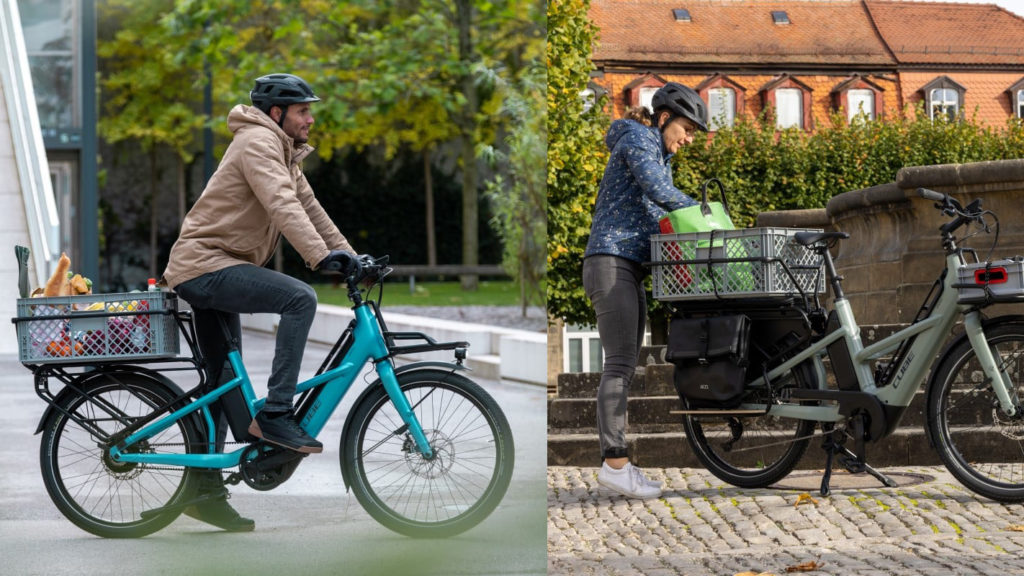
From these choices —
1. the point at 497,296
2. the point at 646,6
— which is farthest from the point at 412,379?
the point at 646,6

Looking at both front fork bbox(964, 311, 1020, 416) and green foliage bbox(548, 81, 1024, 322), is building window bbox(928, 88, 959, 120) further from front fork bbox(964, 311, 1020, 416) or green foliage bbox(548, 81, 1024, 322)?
front fork bbox(964, 311, 1020, 416)

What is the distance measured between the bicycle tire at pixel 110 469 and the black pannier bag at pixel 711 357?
1968 mm

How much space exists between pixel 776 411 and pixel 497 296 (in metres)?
11.1

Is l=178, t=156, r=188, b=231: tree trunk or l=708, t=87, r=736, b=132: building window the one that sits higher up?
l=708, t=87, r=736, b=132: building window

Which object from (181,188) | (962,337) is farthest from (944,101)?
(962,337)

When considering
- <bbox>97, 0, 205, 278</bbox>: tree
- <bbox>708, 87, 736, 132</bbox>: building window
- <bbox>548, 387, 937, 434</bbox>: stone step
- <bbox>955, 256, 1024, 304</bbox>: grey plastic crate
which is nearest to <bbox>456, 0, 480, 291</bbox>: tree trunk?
<bbox>97, 0, 205, 278</bbox>: tree

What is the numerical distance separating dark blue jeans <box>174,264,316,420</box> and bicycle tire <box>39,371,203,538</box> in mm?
378

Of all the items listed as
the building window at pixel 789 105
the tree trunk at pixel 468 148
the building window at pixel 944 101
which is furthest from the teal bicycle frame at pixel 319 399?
the building window at pixel 789 105

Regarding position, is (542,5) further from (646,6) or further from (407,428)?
(646,6)

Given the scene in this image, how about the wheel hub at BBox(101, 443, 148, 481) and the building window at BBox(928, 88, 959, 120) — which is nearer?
the wheel hub at BBox(101, 443, 148, 481)

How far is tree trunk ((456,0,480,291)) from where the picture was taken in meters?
16.2

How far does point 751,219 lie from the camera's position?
82.7 feet

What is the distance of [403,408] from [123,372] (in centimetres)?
96

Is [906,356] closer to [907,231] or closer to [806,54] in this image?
[907,231]
